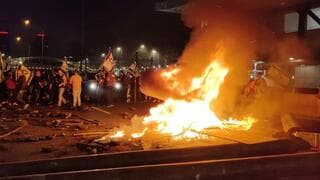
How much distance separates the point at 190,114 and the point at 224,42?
10.5 feet

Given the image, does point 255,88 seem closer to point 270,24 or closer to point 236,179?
point 270,24

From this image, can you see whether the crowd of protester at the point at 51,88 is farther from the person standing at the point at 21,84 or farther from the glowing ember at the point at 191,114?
the glowing ember at the point at 191,114

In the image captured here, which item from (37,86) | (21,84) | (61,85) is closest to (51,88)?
(37,86)

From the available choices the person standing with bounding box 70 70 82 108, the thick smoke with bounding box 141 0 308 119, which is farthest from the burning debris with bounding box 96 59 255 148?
the person standing with bounding box 70 70 82 108

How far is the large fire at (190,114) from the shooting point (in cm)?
1267

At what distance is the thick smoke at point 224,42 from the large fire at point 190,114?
0.35 metres

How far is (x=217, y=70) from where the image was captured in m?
14.5

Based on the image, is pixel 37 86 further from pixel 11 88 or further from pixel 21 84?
pixel 11 88

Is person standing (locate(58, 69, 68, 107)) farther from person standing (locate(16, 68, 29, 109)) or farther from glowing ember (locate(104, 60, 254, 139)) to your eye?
glowing ember (locate(104, 60, 254, 139))

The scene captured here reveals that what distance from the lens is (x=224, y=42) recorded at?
15352 mm

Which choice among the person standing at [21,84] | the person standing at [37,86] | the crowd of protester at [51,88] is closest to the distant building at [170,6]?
the crowd of protester at [51,88]

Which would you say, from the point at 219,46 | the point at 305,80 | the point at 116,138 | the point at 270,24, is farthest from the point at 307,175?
the point at 305,80

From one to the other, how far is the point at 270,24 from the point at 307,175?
12.4 m

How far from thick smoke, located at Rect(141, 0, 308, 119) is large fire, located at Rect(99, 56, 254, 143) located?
1.15 ft
